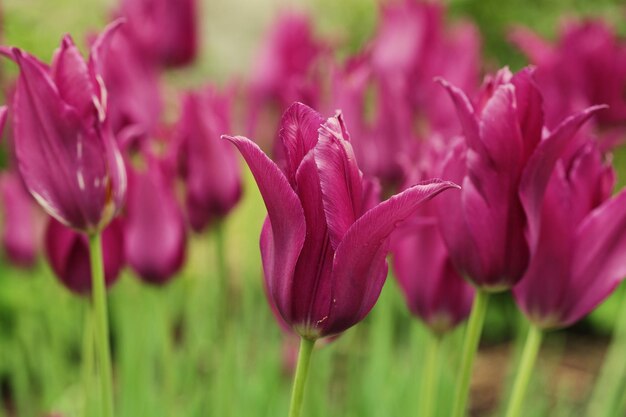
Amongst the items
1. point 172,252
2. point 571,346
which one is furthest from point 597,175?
point 571,346


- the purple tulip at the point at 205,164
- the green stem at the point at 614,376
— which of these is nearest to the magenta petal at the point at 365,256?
the purple tulip at the point at 205,164

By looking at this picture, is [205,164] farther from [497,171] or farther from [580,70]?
[580,70]

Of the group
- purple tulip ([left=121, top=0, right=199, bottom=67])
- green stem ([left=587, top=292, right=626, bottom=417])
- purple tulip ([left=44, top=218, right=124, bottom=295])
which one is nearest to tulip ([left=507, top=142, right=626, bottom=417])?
purple tulip ([left=44, top=218, right=124, bottom=295])

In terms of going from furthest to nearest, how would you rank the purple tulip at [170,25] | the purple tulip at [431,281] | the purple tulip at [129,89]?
1. the purple tulip at [170,25]
2. the purple tulip at [129,89]
3. the purple tulip at [431,281]

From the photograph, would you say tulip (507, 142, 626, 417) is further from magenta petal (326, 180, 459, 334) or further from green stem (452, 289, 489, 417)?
magenta petal (326, 180, 459, 334)

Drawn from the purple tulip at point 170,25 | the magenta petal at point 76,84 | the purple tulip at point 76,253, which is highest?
the purple tulip at point 170,25

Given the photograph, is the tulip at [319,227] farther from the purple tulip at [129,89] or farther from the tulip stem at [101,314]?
the purple tulip at [129,89]
